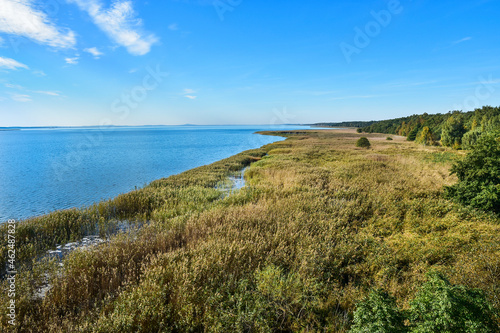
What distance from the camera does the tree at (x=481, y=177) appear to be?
9242 mm

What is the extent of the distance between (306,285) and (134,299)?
3430mm

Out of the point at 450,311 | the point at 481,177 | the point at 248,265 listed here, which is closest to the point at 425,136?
the point at 481,177

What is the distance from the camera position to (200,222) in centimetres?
784

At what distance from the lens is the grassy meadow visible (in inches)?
154

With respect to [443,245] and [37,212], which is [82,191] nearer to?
[37,212]

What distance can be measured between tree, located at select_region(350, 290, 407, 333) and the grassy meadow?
1.01 metres

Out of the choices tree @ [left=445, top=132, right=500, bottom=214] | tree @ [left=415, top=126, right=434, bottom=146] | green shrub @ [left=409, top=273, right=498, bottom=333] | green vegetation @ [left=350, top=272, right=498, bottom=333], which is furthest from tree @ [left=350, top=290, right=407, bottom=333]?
tree @ [left=415, top=126, right=434, bottom=146]

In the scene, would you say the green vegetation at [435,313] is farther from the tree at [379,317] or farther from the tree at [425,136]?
the tree at [425,136]

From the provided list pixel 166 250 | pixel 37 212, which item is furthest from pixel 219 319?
pixel 37 212

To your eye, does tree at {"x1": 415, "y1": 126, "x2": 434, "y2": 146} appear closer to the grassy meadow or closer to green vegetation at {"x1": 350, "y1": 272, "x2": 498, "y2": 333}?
the grassy meadow

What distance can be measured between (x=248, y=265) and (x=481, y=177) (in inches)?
449

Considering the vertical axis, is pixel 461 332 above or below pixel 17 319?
above

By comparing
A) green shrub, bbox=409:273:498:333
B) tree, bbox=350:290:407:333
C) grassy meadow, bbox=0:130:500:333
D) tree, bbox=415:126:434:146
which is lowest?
grassy meadow, bbox=0:130:500:333

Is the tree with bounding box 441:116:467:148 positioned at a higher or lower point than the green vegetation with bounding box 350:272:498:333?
higher
